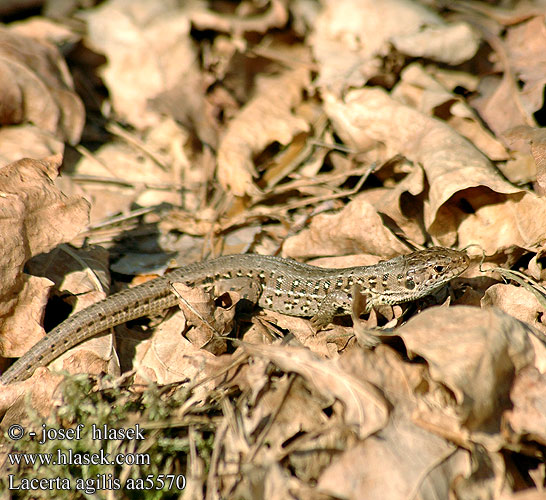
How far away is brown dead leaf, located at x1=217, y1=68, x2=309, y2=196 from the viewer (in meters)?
5.42

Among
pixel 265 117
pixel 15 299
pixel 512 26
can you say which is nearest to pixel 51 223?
pixel 15 299

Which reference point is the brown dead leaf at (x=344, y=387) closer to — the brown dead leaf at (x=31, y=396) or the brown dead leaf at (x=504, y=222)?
the brown dead leaf at (x=31, y=396)

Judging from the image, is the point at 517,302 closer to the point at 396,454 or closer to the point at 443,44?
the point at 396,454

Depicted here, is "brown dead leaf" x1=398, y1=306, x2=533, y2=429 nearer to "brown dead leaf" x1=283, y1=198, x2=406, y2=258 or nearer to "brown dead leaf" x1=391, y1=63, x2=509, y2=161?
"brown dead leaf" x1=283, y1=198, x2=406, y2=258

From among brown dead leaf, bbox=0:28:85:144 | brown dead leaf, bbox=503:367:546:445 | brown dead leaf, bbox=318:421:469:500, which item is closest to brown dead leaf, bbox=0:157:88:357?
brown dead leaf, bbox=0:28:85:144

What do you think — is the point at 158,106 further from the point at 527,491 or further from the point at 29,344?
the point at 527,491

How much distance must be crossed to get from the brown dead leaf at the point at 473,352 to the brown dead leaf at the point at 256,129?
8.73 feet

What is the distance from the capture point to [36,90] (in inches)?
217

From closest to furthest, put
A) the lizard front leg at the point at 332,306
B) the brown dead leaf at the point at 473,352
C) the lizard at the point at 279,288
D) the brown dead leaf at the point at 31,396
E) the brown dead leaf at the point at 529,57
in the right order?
the brown dead leaf at the point at 473,352
the brown dead leaf at the point at 31,396
the lizard at the point at 279,288
the lizard front leg at the point at 332,306
the brown dead leaf at the point at 529,57

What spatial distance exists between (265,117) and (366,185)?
1.39 m

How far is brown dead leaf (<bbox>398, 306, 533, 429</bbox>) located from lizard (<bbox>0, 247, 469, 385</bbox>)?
105 centimetres

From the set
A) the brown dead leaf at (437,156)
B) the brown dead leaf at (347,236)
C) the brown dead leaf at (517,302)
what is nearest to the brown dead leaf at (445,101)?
the brown dead leaf at (437,156)

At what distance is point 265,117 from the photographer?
229 inches

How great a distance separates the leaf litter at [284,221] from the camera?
9.36ft
